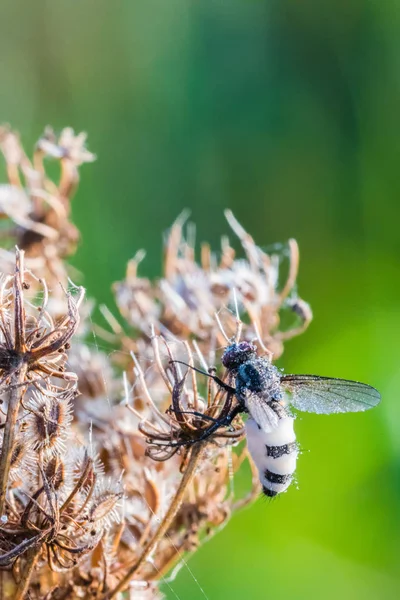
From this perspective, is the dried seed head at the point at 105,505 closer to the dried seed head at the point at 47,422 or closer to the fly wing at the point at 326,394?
the dried seed head at the point at 47,422

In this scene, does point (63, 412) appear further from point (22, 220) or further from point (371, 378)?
point (371, 378)

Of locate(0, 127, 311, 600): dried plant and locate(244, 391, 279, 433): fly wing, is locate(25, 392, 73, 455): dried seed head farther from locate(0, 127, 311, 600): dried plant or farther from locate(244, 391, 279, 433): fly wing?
locate(244, 391, 279, 433): fly wing

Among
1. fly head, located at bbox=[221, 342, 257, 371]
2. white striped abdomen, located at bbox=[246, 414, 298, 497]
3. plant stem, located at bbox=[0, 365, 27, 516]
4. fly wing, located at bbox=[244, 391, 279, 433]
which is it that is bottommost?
plant stem, located at bbox=[0, 365, 27, 516]

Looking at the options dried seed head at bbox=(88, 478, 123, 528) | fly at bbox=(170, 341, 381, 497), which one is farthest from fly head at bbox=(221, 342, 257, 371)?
dried seed head at bbox=(88, 478, 123, 528)

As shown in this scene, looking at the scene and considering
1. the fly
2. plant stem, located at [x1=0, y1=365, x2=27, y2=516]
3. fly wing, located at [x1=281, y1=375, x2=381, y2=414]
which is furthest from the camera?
fly wing, located at [x1=281, y1=375, x2=381, y2=414]

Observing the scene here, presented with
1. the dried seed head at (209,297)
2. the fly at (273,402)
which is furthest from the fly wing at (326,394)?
the dried seed head at (209,297)

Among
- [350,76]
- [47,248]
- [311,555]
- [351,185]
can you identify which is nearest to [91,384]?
[47,248]

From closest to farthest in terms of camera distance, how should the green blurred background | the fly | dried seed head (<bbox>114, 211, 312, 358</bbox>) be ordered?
1. the fly
2. dried seed head (<bbox>114, 211, 312, 358</bbox>)
3. the green blurred background
